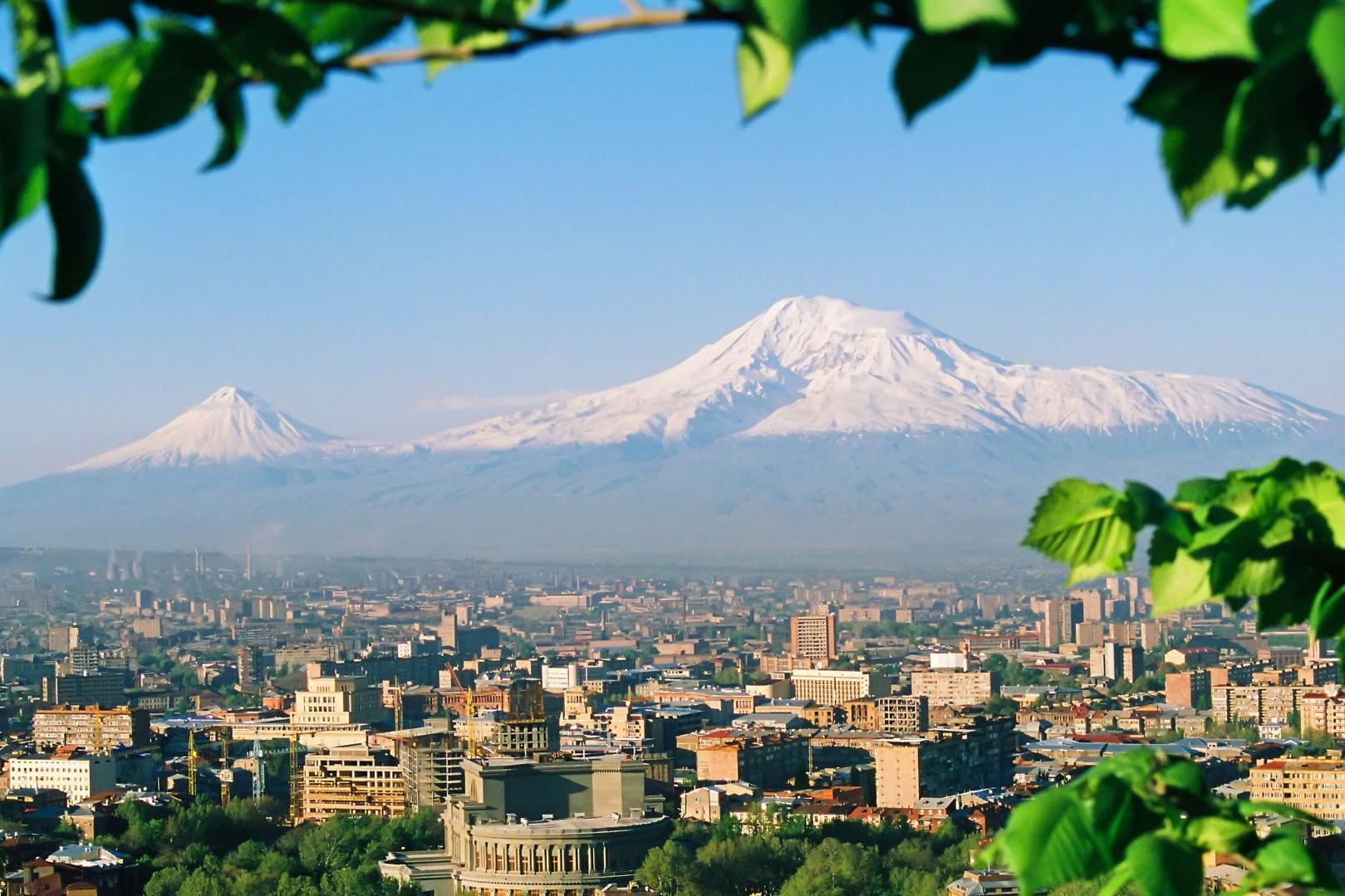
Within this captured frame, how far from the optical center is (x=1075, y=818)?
3.03 ft

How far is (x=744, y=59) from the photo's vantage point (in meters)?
0.78

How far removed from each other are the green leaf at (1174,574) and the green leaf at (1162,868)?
105mm

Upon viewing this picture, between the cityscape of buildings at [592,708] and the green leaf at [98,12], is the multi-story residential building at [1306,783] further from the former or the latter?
the green leaf at [98,12]

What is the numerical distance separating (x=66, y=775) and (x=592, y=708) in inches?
613

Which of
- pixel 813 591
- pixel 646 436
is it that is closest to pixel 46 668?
pixel 813 591

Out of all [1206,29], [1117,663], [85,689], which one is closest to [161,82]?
[1206,29]


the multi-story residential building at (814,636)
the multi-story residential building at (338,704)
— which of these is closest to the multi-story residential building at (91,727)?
the multi-story residential building at (338,704)

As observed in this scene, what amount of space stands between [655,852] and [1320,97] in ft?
69.6

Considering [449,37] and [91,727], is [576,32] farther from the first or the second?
[91,727]

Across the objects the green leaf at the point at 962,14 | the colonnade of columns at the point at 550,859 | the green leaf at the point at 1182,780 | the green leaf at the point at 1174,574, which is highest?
the green leaf at the point at 962,14

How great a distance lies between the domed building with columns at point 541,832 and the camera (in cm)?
2272

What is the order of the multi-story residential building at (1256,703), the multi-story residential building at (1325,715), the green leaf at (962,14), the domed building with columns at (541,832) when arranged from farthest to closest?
the multi-story residential building at (1256,703)
the multi-story residential building at (1325,715)
the domed building with columns at (541,832)
the green leaf at (962,14)

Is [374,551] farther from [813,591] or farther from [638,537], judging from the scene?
[813,591]

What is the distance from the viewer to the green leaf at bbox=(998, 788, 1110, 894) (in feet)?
2.91
